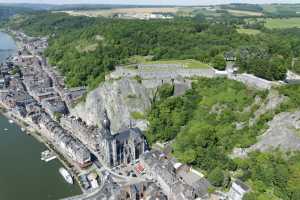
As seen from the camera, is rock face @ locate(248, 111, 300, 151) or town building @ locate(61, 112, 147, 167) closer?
rock face @ locate(248, 111, 300, 151)

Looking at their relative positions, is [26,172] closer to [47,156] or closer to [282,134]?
[47,156]

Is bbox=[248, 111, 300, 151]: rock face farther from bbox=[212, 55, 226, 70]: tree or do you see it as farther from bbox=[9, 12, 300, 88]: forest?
bbox=[212, 55, 226, 70]: tree

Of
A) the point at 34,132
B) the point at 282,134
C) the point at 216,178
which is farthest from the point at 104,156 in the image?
the point at 282,134

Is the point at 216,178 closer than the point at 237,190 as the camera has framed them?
No

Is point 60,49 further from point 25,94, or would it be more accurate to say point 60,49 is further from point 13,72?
point 25,94

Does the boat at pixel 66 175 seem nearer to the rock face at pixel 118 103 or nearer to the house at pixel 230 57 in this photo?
the rock face at pixel 118 103

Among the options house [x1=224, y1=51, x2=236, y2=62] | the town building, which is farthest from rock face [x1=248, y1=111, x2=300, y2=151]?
house [x1=224, y1=51, x2=236, y2=62]

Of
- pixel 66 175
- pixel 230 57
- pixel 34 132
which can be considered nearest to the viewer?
pixel 66 175
